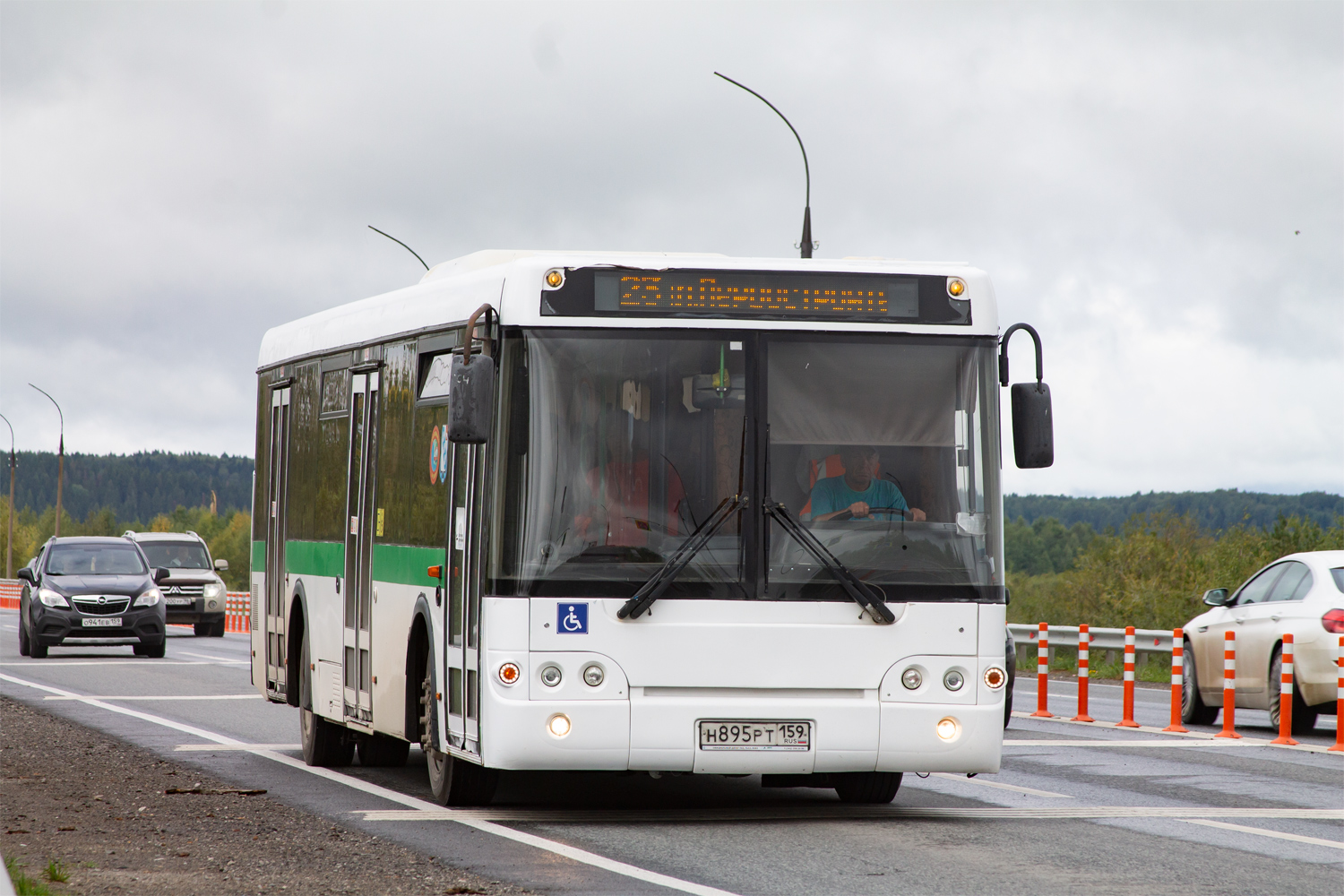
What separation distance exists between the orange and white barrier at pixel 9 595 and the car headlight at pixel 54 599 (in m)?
43.5

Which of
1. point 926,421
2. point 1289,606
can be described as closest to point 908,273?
point 926,421

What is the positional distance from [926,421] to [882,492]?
1.49ft

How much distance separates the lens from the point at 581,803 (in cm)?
1163

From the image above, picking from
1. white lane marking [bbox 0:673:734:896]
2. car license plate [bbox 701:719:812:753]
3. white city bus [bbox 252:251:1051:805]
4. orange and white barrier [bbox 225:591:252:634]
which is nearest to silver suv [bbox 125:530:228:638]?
orange and white barrier [bbox 225:591:252:634]

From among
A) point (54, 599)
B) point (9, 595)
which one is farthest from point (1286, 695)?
point (9, 595)

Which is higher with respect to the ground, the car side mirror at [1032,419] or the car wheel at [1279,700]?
the car side mirror at [1032,419]

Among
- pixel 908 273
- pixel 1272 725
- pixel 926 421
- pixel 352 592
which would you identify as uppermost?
pixel 908 273

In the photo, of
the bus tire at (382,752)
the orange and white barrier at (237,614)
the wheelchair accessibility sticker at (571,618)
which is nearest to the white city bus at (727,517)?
the wheelchair accessibility sticker at (571,618)

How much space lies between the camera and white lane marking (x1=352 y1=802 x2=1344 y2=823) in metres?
10.9

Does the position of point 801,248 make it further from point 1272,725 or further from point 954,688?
point 954,688

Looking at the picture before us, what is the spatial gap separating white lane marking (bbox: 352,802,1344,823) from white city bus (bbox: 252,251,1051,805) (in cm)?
65

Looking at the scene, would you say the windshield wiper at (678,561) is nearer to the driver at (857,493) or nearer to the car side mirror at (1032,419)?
the driver at (857,493)

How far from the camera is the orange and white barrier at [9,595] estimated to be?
7450 centimetres

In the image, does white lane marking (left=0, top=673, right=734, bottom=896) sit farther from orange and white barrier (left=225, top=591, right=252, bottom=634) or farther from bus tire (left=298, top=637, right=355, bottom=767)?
orange and white barrier (left=225, top=591, right=252, bottom=634)
